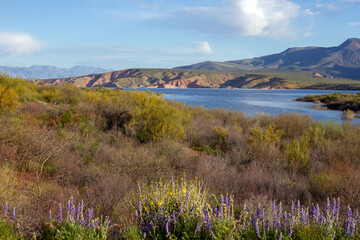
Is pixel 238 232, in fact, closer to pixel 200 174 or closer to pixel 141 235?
pixel 141 235

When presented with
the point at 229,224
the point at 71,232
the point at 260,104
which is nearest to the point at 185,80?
the point at 260,104

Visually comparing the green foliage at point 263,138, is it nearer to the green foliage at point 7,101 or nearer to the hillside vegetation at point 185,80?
the green foliage at point 7,101

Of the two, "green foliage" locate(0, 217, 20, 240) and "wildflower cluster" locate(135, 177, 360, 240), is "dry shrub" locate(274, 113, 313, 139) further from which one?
"green foliage" locate(0, 217, 20, 240)

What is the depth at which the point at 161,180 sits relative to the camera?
675 centimetres

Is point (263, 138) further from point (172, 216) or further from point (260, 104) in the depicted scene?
point (260, 104)

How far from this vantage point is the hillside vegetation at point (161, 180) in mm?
3814

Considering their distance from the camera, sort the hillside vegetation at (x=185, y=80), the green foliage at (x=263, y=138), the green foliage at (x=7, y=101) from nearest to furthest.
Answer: the green foliage at (x=263, y=138) < the green foliage at (x=7, y=101) < the hillside vegetation at (x=185, y=80)

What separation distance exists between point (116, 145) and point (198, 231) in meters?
9.65

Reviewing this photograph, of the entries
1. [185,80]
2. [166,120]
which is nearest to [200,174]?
[166,120]

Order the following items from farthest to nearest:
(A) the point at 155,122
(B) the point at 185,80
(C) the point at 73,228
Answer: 1. (B) the point at 185,80
2. (A) the point at 155,122
3. (C) the point at 73,228

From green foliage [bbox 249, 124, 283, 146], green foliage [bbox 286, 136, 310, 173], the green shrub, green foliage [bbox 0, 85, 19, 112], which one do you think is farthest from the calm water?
green foliage [bbox 0, 85, 19, 112]

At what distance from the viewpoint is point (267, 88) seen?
457 ft

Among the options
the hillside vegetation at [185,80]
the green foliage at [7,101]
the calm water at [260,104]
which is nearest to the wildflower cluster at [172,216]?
the green foliage at [7,101]

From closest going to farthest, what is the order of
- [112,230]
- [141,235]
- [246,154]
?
1. [141,235]
2. [112,230]
3. [246,154]
